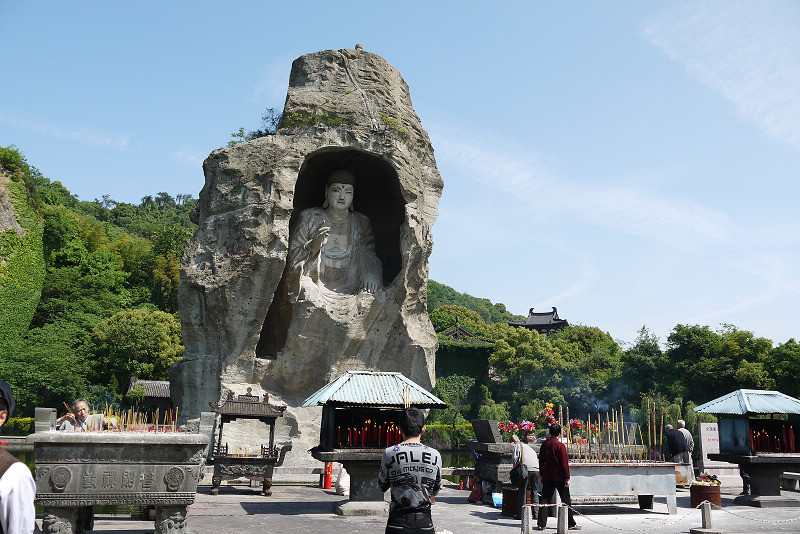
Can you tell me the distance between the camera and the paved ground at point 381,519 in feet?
25.8

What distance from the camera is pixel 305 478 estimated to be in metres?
13.5

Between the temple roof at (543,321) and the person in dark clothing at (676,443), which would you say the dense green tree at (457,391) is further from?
the person in dark clothing at (676,443)

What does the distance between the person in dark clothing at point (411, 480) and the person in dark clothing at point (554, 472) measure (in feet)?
12.7

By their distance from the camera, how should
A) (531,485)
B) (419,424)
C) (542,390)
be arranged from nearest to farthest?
(419,424)
(531,485)
(542,390)

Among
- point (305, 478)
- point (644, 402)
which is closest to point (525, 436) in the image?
point (305, 478)

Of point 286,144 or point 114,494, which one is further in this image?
point 286,144

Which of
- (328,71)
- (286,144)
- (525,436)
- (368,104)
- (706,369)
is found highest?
(328,71)

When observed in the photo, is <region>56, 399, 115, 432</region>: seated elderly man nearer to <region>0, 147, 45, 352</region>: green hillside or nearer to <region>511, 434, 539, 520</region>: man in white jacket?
<region>511, 434, 539, 520</region>: man in white jacket

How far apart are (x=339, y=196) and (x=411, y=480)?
1186cm

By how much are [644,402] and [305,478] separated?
2310 centimetres

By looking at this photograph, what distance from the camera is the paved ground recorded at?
787 cm

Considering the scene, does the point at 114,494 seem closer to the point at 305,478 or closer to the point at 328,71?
the point at 305,478

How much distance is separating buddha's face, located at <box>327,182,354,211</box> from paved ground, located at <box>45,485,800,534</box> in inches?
277

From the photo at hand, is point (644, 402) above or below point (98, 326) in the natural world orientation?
below
